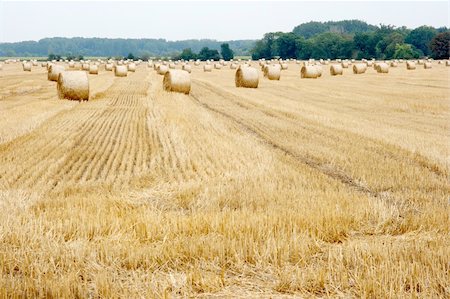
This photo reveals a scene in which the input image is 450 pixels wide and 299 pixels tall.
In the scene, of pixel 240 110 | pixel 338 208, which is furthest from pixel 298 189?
pixel 240 110

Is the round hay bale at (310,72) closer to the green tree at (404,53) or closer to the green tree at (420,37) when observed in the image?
the green tree at (404,53)

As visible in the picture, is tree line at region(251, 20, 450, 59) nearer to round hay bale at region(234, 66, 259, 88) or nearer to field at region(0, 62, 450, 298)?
round hay bale at region(234, 66, 259, 88)

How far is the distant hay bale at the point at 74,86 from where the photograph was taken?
21.9 meters

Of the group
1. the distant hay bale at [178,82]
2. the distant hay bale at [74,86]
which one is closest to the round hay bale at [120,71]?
the distant hay bale at [178,82]

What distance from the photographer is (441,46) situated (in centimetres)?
9688

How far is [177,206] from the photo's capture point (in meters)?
6.86

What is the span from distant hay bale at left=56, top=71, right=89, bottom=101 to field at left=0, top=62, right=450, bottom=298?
7.36 metres

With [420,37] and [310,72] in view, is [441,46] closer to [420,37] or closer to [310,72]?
[420,37]

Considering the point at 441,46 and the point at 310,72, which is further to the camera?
the point at 441,46

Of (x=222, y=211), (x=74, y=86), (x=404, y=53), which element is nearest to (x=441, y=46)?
(x=404, y=53)

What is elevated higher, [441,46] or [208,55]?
[441,46]

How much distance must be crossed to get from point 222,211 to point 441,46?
101m

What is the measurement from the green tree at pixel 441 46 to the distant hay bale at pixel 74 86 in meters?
86.0

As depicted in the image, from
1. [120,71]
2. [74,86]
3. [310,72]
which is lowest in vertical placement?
[74,86]
